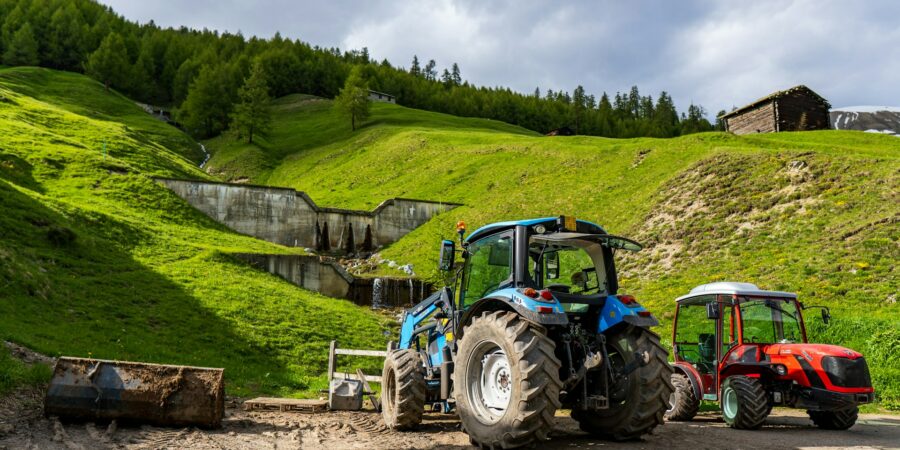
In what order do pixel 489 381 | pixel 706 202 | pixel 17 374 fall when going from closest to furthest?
1. pixel 489 381
2. pixel 17 374
3. pixel 706 202

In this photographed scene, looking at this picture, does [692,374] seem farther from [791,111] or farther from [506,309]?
[791,111]

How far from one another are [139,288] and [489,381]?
16.4 m

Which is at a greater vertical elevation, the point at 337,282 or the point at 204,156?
the point at 204,156

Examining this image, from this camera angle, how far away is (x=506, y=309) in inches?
307

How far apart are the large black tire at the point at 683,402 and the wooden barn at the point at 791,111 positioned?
51.4 m

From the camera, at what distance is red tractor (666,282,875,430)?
32.3 ft

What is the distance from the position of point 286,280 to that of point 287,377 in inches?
492

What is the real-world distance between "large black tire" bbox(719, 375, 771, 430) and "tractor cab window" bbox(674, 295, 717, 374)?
109 cm

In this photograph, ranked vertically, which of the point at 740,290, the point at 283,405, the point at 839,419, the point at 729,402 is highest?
the point at 740,290

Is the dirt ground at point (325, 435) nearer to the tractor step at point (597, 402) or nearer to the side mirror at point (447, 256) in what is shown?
the tractor step at point (597, 402)

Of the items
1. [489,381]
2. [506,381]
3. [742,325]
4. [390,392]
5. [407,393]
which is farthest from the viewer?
[742,325]

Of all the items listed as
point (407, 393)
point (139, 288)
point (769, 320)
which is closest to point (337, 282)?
point (139, 288)

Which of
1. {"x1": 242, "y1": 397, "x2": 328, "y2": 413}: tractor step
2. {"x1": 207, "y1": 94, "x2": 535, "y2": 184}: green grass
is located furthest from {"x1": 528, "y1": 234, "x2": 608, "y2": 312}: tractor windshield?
{"x1": 207, "y1": 94, "x2": 535, "y2": 184}: green grass

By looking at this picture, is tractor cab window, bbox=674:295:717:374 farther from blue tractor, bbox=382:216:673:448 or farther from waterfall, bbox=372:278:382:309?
waterfall, bbox=372:278:382:309
